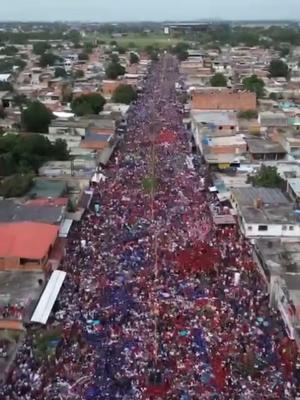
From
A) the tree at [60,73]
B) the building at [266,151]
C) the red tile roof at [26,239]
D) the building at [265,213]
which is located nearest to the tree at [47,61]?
the tree at [60,73]

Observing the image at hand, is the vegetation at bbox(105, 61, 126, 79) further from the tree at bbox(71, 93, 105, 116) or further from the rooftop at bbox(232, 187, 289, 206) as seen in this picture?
the rooftop at bbox(232, 187, 289, 206)

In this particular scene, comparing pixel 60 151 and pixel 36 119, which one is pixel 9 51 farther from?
pixel 60 151

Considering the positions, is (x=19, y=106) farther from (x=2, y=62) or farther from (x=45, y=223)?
(x=2, y=62)

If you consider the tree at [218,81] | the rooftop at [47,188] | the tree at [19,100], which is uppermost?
the rooftop at [47,188]

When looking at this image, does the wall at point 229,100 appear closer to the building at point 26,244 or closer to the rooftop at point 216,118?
the rooftop at point 216,118

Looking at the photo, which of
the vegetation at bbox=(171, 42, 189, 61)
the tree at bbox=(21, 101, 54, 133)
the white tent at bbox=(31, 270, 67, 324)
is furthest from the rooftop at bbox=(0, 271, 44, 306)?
the vegetation at bbox=(171, 42, 189, 61)

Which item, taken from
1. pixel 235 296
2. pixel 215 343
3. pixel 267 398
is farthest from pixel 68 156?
pixel 267 398

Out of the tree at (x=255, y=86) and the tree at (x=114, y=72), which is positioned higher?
the tree at (x=255, y=86)

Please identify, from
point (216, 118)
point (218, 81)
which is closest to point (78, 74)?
point (218, 81)

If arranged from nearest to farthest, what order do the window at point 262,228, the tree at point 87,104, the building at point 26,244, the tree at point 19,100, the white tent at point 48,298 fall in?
1. the white tent at point 48,298
2. the building at point 26,244
3. the window at point 262,228
4. the tree at point 87,104
5. the tree at point 19,100
